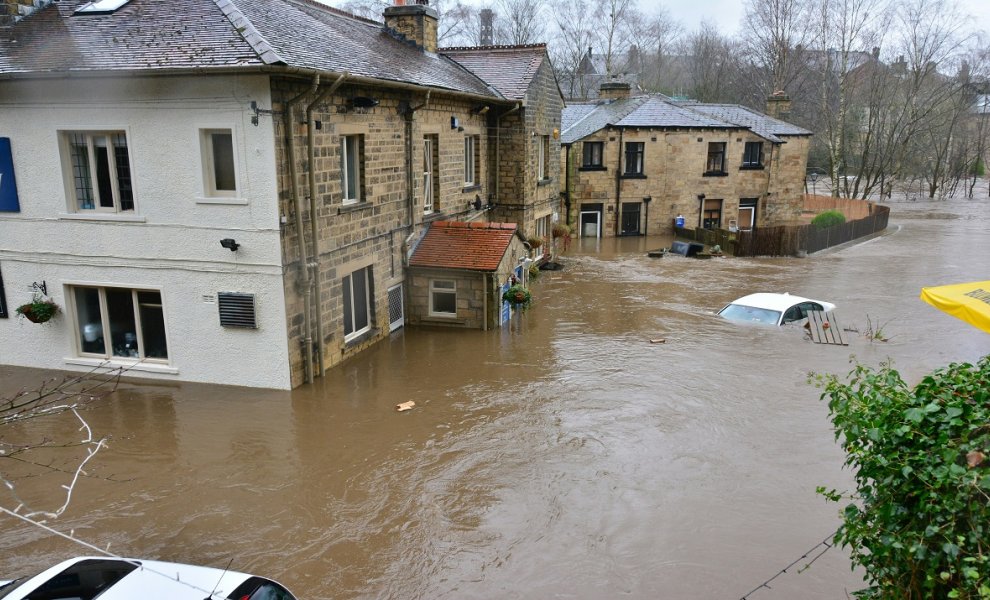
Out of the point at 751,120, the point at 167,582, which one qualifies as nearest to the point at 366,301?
the point at 167,582

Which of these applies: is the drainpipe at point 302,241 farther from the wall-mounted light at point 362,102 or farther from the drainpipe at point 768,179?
the drainpipe at point 768,179

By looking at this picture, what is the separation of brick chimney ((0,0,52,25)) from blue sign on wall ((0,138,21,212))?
102 inches

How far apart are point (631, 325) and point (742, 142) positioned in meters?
19.4

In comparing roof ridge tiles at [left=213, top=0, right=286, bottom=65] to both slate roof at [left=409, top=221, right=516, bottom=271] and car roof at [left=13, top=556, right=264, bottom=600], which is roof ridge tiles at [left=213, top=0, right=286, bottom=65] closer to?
slate roof at [left=409, top=221, right=516, bottom=271]

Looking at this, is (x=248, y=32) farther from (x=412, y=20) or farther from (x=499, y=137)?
(x=499, y=137)

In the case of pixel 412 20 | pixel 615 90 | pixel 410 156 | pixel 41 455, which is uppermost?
pixel 412 20

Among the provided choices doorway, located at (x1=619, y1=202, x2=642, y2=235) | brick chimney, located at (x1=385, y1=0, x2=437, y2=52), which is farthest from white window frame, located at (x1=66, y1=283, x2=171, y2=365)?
doorway, located at (x1=619, y1=202, x2=642, y2=235)

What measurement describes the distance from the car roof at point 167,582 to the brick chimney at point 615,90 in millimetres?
34919

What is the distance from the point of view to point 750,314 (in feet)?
60.1

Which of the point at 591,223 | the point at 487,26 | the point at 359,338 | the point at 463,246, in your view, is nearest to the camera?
the point at 359,338

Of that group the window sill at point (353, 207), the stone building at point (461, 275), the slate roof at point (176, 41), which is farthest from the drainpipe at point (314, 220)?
the stone building at point (461, 275)

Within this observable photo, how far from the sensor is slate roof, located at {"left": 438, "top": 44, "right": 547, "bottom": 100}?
22625 millimetres

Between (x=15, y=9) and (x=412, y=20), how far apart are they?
10.1 metres

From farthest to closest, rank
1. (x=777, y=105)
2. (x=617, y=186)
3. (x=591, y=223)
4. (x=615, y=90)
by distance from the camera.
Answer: (x=777, y=105) → (x=615, y=90) → (x=591, y=223) → (x=617, y=186)
